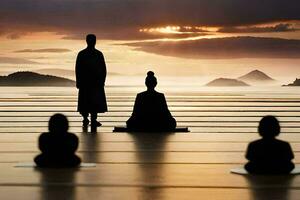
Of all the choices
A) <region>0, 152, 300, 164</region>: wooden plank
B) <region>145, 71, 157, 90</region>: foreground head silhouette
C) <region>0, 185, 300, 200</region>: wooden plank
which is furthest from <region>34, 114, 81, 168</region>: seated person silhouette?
<region>145, 71, 157, 90</region>: foreground head silhouette

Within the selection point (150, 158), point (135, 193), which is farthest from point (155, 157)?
point (135, 193)

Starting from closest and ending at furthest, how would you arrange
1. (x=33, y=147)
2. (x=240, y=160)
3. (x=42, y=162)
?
(x=42, y=162)
(x=240, y=160)
(x=33, y=147)

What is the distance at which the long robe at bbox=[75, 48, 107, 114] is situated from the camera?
11.9 m

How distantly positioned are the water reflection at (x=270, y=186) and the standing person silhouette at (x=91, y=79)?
5.74 meters

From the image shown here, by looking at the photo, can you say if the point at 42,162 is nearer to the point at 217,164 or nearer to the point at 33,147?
the point at 217,164

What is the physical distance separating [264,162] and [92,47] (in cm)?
581

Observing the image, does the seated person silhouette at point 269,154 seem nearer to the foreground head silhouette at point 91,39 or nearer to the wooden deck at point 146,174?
the wooden deck at point 146,174

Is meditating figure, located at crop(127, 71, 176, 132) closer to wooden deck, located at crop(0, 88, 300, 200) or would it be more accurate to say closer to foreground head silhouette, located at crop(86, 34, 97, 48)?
wooden deck, located at crop(0, 88, 300, 200)

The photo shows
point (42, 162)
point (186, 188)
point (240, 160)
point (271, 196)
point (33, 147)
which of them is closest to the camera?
point (271, 196)

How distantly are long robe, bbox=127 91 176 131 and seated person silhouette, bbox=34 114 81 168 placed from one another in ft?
13.4

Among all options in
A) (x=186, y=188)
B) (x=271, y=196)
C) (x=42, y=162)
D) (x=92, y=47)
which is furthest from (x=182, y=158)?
(x=92, y=47)

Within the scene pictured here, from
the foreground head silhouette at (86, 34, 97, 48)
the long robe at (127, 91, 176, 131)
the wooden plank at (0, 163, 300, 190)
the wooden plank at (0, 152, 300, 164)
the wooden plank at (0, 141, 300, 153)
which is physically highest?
the foreground head silhouette at (86, 34, 97, 48)

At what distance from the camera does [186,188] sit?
18.9ft

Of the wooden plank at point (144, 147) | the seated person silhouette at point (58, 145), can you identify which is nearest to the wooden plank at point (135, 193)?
the seated person silhouette at point (58, 145)
